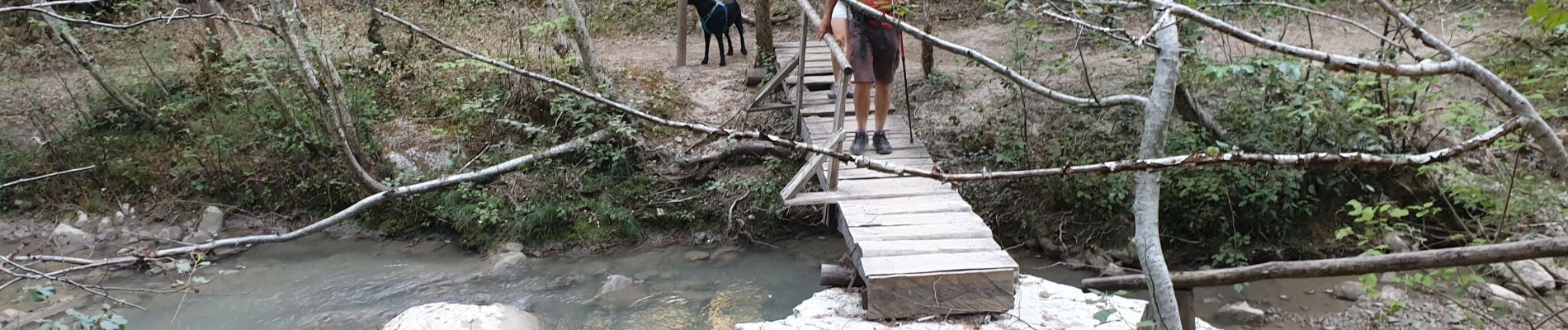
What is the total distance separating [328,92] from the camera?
7020mm

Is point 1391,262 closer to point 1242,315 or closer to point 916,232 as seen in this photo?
point 916,232

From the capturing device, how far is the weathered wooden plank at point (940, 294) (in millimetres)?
4309

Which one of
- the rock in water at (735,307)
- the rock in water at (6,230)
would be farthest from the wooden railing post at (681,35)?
the rock in water at (6,230)

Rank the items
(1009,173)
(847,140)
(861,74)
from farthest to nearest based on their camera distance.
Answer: (847,140) → (861,74) → (1009,173)

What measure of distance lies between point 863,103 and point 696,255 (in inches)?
81.6

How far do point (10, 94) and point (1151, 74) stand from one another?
10.2 m

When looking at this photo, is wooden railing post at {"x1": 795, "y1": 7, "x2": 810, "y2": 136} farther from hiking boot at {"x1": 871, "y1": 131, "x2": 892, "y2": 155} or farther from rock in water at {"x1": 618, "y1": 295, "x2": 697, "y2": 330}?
rock in water at {"x1": 618, "y1": 295, "x2": 697, "y2": 330}

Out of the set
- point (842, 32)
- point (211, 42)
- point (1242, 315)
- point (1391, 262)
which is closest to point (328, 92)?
point (211, 42)

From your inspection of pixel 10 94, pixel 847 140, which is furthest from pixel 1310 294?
pixel 10 94

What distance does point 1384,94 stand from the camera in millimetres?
6211

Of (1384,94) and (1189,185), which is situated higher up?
(1384,94)

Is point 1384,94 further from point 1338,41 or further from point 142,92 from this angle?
point 142,92

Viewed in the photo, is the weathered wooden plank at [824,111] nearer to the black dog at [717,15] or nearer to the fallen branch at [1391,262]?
the black dog at [717,15]

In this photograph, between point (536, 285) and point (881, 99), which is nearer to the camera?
point (881, 99)
